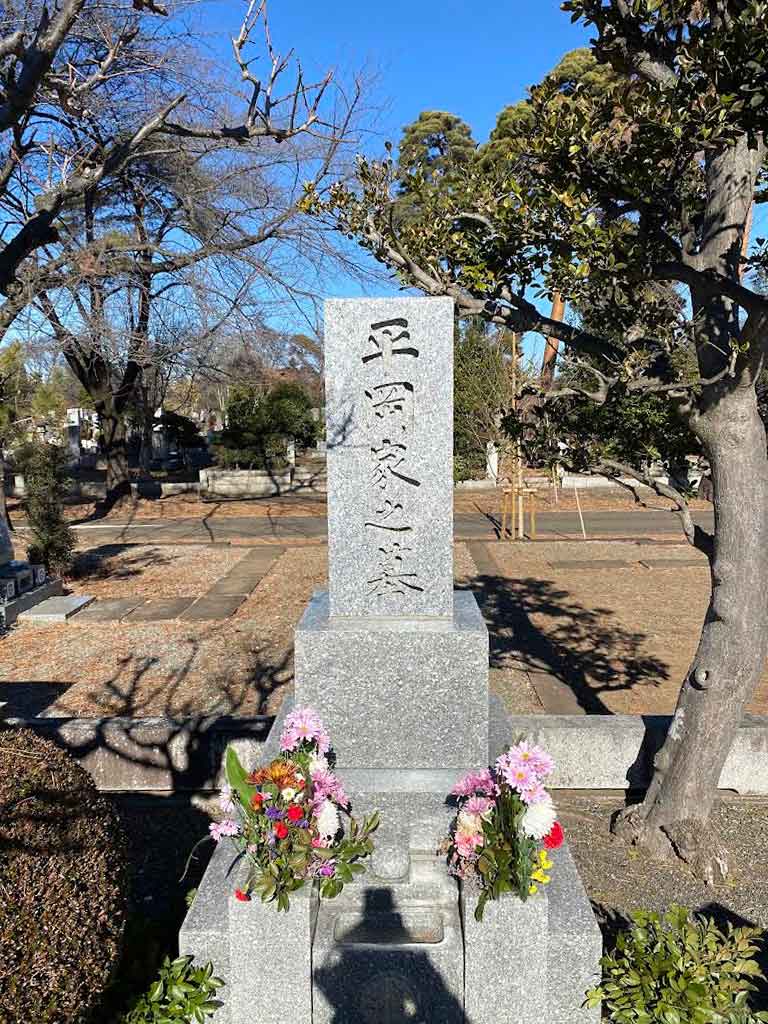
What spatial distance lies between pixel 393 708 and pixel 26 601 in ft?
24.2

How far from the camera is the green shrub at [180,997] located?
2547 mm

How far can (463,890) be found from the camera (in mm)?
2695

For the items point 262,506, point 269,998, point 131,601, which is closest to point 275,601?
point 131,601

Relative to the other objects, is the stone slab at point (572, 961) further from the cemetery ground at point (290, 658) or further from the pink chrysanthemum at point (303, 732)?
the pink chrysanthemum at point (303, 732)

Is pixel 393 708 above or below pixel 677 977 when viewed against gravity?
above

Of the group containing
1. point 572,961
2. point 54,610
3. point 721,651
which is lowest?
point 54,610

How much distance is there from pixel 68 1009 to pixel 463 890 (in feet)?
4.65

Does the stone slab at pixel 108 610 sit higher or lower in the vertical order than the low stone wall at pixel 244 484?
lower

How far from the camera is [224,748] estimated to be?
4.58m

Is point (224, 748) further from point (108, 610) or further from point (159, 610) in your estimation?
point (108, 610)

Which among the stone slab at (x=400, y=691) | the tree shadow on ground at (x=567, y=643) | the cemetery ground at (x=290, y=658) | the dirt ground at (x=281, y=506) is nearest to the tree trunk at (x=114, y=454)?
the dirt ground at (x=281, y=506)

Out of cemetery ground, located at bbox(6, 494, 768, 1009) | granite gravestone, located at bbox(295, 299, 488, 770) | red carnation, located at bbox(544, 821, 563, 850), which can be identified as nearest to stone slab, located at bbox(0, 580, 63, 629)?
cemetery ground, located at bbox(6, 494, 768, 1009)

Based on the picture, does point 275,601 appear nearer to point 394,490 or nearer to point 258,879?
point 394,490

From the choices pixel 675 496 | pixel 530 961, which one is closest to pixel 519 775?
pixel 530 961
